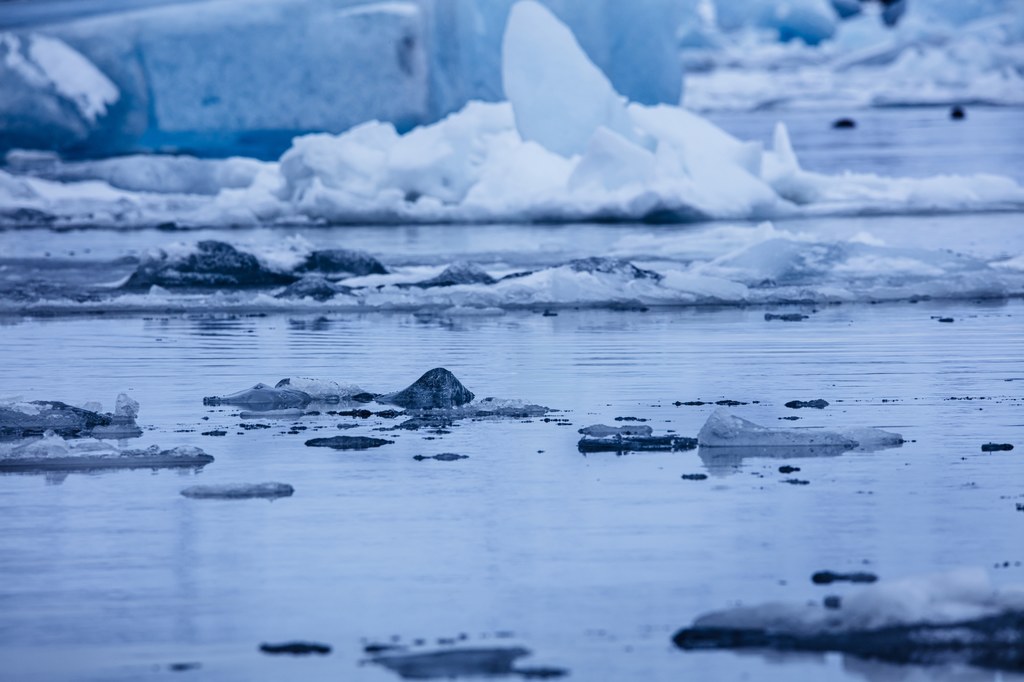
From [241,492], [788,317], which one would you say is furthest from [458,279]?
[241,492]

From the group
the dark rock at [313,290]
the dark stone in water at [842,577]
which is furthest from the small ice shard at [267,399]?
the dark rock at [313,290]

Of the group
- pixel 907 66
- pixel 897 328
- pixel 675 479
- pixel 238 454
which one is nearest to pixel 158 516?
pixel 238 454

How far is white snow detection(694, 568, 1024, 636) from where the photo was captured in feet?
8.50

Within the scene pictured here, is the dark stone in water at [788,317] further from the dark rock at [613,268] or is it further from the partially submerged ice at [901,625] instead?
the partially submerged ice at [901,625]

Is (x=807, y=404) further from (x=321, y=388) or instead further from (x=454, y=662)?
(x=454, y=662)

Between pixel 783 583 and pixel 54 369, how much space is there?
3.13 metres

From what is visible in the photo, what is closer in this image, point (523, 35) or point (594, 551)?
point (594, 551)

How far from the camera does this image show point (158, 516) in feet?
11.4

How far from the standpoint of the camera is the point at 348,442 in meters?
4.24

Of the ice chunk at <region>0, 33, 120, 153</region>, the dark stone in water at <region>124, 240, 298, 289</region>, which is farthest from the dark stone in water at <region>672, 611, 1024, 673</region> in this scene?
the ice chunk at <region>0, 33, 120, 153</region>

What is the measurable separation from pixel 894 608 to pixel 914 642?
66 mm

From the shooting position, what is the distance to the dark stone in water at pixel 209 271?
8.23 metres

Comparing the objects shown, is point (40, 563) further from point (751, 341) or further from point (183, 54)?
point (183, 54)

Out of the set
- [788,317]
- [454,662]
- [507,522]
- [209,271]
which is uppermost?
[209,271]
